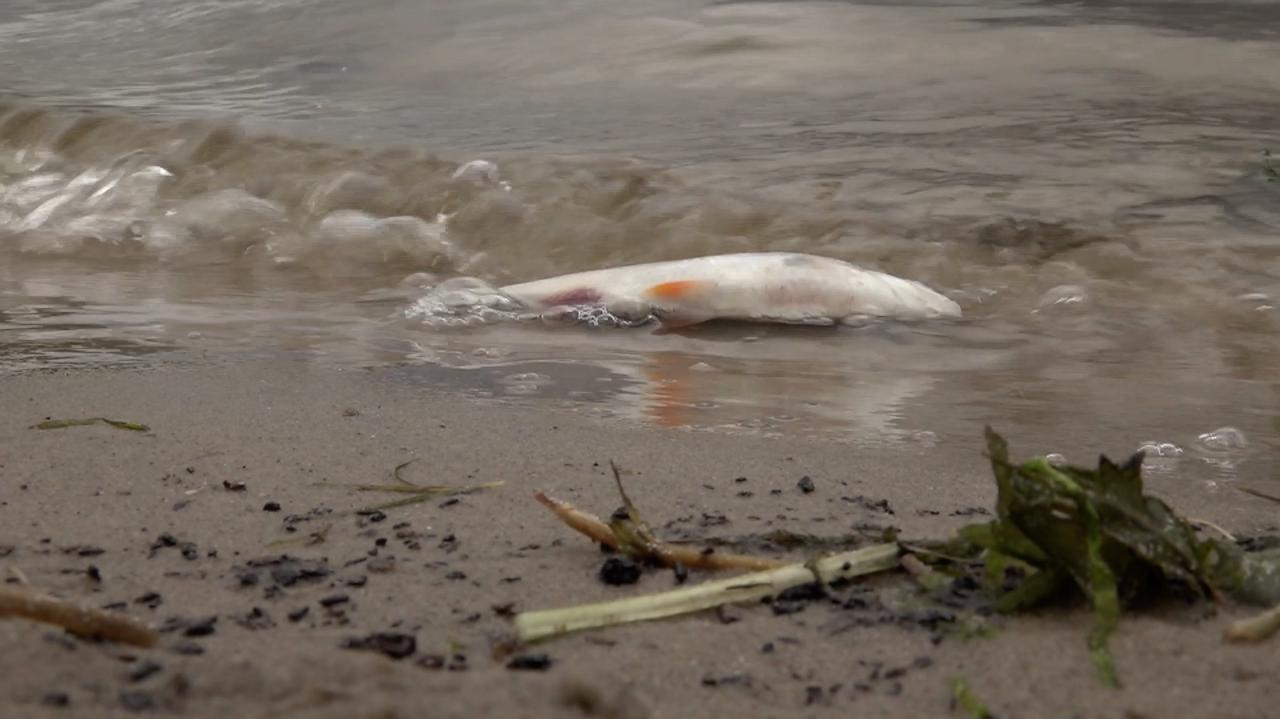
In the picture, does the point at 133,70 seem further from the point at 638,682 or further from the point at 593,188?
the point at 638,682

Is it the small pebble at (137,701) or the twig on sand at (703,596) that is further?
the twig on sand at (703,596)

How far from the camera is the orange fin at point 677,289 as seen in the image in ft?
15.8

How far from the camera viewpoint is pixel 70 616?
4.95 feet

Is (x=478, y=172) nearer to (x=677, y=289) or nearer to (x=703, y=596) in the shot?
(x=677, y=289)

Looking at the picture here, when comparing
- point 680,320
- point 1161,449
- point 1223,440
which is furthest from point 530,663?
point 680,320

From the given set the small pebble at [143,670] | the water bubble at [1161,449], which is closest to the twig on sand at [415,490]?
the small pebble at [143,670]

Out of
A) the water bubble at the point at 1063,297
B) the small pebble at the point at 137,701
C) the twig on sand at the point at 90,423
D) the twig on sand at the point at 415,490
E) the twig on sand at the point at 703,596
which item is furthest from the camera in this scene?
the water bubble at the point at 1063,297

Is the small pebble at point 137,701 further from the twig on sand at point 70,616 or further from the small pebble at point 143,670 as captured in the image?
the twig on sand at point 70,616

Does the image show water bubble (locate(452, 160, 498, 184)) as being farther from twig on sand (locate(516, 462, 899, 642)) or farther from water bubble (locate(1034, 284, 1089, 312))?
twig on sand (locate(516, 462, 899, 642))

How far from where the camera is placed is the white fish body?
477 centimetres

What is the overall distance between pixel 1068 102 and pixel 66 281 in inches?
199

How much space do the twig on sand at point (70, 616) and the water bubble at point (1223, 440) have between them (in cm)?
246

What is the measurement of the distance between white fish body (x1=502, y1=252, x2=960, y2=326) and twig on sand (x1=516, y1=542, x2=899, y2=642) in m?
2.85

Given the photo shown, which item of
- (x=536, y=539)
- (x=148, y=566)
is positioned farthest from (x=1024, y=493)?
(x=148, y=566)
